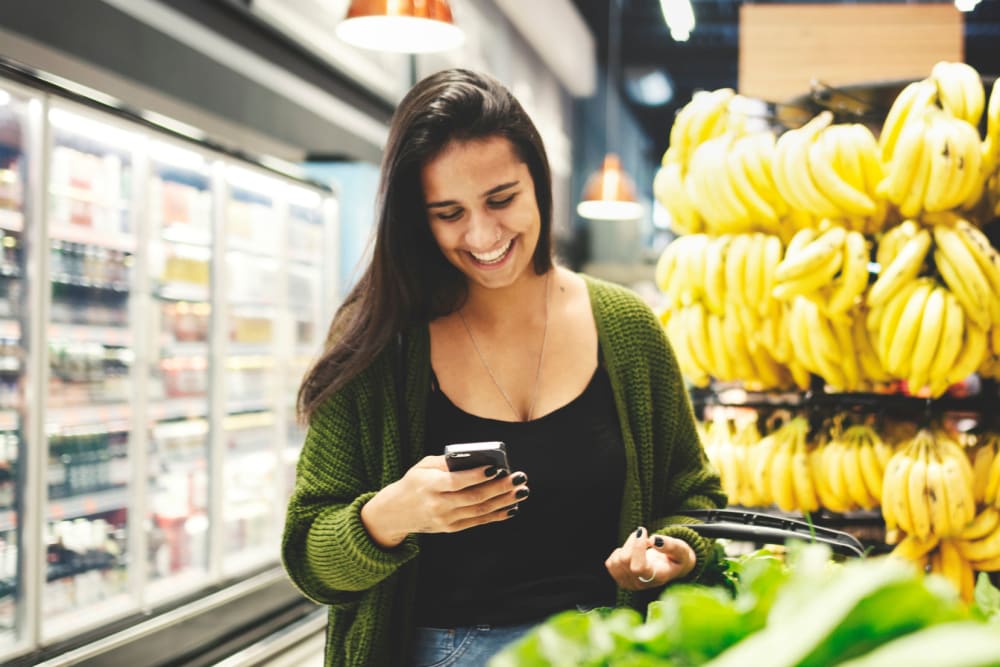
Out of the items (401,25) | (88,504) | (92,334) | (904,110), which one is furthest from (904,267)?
(88,504)

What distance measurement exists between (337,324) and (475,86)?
1.46 ft

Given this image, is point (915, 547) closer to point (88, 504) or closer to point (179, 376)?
point (88, 504)

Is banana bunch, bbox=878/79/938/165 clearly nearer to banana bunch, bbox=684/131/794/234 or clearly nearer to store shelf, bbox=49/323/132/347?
banana bunch, bbox=684/131/794/234

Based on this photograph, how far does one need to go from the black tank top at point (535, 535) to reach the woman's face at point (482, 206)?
237 mm

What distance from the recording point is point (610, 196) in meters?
7.30

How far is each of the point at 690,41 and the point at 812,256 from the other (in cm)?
986

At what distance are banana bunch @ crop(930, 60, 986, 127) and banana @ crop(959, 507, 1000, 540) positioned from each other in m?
0.90

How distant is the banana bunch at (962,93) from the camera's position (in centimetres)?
215

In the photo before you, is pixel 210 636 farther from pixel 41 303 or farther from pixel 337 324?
pixel 337 324

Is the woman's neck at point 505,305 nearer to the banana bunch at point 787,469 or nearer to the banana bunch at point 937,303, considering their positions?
the banana bunch at point 937,303

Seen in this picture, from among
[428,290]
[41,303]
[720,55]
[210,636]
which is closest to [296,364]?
[210,636]

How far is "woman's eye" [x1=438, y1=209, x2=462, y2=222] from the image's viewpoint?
146cm

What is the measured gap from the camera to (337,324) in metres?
1.56

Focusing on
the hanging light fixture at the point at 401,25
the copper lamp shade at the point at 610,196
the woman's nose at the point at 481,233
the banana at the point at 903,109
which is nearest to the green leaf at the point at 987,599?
the woman's nose at the point at 481,233
